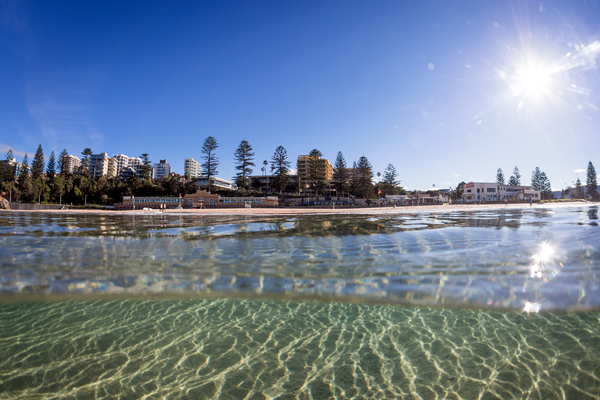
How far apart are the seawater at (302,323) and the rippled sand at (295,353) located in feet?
0.07

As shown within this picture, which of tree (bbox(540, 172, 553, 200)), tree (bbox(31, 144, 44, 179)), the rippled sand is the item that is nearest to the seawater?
the rippled sand

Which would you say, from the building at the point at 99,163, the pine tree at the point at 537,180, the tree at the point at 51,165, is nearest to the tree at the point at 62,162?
the tree at the point at 51,165

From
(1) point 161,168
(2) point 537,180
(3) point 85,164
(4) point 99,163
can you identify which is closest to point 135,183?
(3) point 85,164

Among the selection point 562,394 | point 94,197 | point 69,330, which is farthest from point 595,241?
point 94,197

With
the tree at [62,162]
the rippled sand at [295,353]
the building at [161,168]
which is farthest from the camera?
the building at [161,168]

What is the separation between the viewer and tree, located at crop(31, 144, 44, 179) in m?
80.5

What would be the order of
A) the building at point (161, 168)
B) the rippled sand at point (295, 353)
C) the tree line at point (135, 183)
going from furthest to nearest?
1. the building at point (161, 168)
2. the tree line at point (135, 183)
3. the rippled sand at point (295, 353)

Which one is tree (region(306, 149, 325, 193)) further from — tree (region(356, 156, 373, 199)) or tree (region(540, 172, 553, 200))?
tree (region(540, 172, 553, 200))

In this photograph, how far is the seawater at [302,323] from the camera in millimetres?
2721

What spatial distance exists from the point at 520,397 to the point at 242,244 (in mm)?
6229

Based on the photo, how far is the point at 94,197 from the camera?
74188 millimetres

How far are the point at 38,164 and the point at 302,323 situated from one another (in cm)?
11370

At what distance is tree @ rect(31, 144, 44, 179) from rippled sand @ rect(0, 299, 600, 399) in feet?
352

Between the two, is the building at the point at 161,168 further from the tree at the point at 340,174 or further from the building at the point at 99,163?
the tree at the point at 340,174
